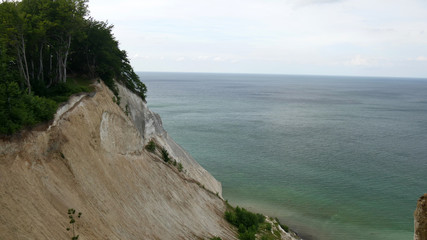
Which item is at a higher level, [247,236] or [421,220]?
[421,220]

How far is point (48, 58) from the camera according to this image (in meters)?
27.5

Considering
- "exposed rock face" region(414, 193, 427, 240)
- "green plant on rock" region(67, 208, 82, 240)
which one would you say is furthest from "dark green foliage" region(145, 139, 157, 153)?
"exposed rock face" region(414, 193, 427, 240)

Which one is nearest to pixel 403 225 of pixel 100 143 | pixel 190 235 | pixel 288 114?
pixel 190 235

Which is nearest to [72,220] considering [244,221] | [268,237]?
[244,221]

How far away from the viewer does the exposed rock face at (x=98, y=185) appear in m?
15.6

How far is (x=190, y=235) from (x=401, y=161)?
4087 centimetres

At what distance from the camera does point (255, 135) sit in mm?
64625

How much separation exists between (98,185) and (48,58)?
14.1m

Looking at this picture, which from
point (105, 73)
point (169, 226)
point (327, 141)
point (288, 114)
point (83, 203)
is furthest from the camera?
point (288, 114)

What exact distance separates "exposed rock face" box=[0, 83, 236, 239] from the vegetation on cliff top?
4.46 feet

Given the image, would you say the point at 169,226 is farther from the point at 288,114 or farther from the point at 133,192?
the point at 288,114

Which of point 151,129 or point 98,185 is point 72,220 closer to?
point 98,185

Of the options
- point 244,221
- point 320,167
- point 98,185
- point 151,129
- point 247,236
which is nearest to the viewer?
point 98,185

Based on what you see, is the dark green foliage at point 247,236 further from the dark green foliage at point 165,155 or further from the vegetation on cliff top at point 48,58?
the vegetation on cliff top at point 48,58
